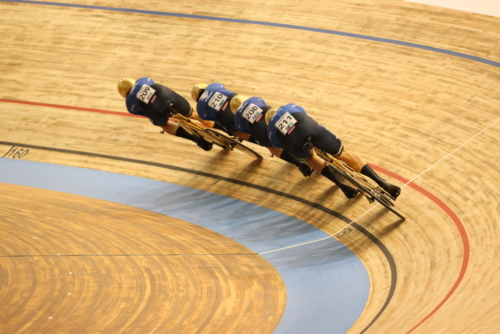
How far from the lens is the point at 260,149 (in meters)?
7.00

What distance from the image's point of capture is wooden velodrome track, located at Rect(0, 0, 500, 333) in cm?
416

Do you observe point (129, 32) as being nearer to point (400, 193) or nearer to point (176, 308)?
point (400, 193)

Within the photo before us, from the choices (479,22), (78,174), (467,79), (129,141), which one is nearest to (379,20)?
(479,22)

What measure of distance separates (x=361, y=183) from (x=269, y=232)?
3.22ft

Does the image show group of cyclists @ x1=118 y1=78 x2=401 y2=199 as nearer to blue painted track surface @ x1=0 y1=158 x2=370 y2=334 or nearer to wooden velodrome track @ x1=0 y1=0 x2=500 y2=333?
wooden velodrome track @ x1=0 y1=0 x2=500 y2=333

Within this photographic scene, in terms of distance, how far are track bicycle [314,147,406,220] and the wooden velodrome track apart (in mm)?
186

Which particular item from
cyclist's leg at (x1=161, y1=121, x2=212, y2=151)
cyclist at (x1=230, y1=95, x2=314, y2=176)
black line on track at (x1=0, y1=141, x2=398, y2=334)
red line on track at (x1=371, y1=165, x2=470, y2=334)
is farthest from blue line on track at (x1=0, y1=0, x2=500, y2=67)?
black line on track at (x1=0, y1=141, x2=398, y2=334)

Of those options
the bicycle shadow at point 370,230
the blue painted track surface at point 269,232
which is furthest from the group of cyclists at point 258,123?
the blue painted track surface at point 269,232

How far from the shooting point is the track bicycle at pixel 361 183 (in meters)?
5.32

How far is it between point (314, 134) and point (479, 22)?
3.37 meters

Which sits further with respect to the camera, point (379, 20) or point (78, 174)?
point (379, 20)

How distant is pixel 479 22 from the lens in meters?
7.32

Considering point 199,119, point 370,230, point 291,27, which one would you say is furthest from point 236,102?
point 291,27

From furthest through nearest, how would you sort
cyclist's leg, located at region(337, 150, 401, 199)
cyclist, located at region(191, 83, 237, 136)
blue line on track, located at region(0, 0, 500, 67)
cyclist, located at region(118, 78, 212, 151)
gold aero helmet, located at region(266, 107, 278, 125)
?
blue line on track, located at region(0, 0, 500, 67) → cyclist, located at region(118, 78, 212, 151) → cyclist, located at region(191, 83, 237, 136) → gold aero helmet, located at region(266, 107, 278, 125) → cyclist's leg, located at region(337, 150, 401, 199)
